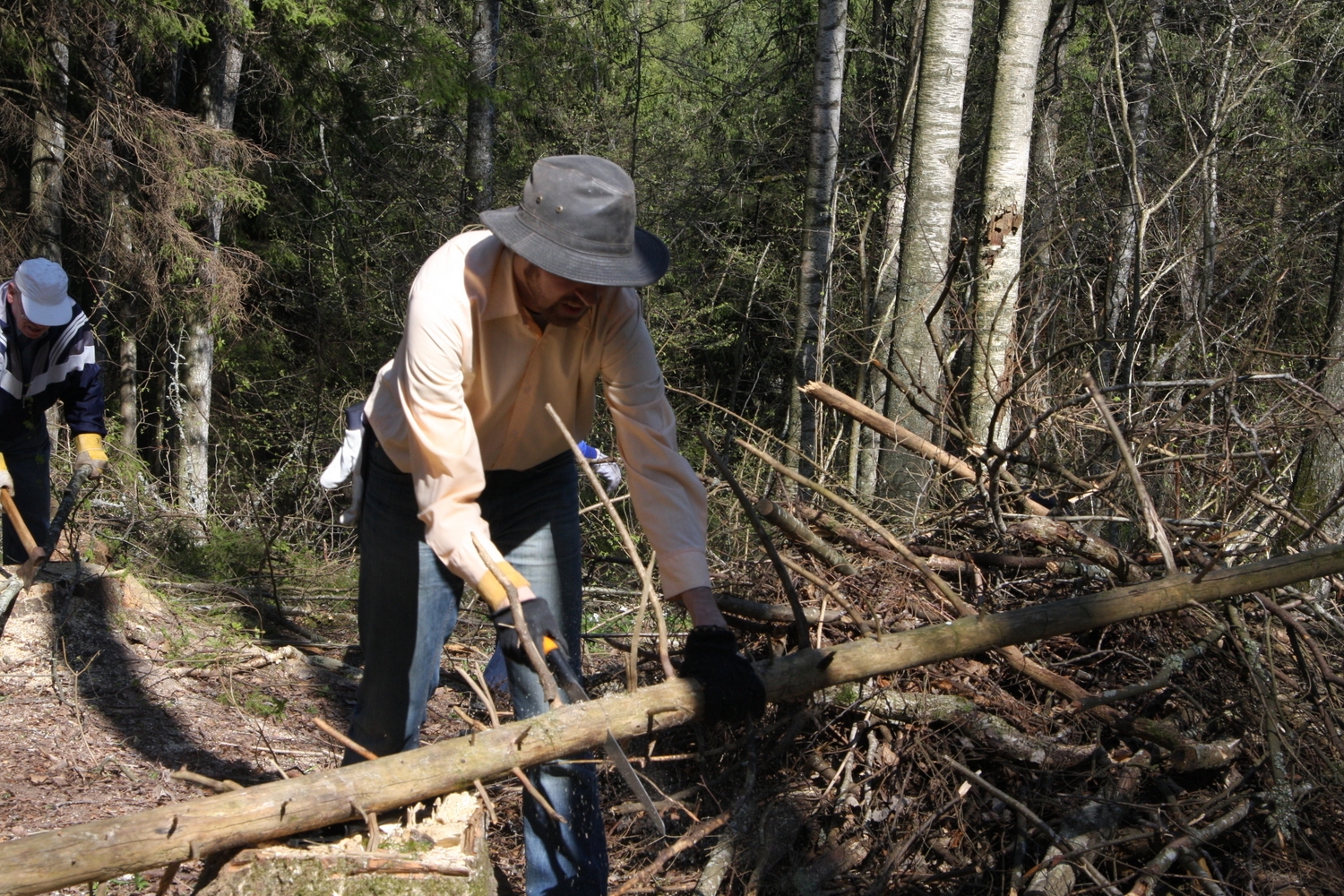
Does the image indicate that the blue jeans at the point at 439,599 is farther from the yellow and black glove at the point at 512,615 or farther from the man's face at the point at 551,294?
the man's face at the point at 551,294

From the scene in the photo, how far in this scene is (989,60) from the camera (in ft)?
41.9

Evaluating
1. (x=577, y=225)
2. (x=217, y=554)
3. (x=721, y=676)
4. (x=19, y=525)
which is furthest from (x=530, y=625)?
(x=217, y=554)

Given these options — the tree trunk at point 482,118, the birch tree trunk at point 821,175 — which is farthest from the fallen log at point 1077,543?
the tree trunk at point 482,118

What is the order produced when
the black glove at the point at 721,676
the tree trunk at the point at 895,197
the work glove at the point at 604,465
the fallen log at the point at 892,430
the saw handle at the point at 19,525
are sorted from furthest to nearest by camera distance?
1. the tree trunk at the point at 895,197
2. the work glove at the point at 604,465
3. the fallen log at the point at 892,430
4. the saw handle at the point at 19,525
5. the black glove at the point at 721,676

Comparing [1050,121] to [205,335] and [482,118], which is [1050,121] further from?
[205,335]

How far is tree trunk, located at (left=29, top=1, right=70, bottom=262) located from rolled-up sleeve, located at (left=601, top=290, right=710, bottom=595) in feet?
23.6

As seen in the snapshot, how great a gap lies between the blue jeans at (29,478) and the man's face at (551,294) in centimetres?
350

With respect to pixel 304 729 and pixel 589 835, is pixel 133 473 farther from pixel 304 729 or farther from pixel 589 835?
pixel 589 835

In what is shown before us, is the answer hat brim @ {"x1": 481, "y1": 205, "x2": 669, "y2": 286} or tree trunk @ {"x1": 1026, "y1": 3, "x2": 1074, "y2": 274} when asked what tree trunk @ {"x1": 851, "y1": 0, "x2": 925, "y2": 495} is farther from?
hat brim @ {"x1": 481, "y1": 205, "x2": 669, "y2": 286}

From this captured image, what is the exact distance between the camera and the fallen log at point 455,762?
5.36 feet

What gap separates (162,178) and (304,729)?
5781mm

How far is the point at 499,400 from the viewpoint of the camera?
2.26 metres

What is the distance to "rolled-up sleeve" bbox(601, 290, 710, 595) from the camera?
7.44 ft

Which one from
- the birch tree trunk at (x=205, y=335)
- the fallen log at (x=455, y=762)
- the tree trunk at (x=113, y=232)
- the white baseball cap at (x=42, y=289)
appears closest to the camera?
the fallen log at (x=455, y=762)
